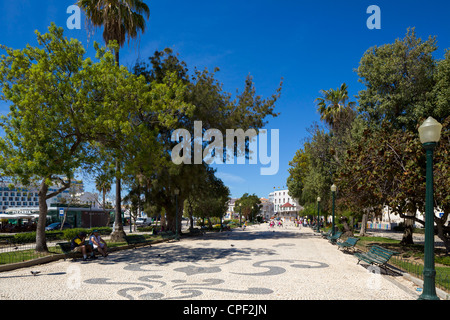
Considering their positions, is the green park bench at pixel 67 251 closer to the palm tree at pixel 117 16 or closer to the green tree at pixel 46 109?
the green tree at pixel 46 109

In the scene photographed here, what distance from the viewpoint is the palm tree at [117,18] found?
21578 mm

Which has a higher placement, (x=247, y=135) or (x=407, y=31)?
(x=407, y=31)

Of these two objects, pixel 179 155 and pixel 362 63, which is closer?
pixel 362 63

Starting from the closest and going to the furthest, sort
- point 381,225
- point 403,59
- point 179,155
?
point 403,59 → point 179,155 → point 381,225

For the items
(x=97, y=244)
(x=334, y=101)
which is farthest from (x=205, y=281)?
(x=334, y=101)

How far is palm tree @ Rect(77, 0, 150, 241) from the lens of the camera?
2158 centimetres

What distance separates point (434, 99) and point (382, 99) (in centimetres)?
251

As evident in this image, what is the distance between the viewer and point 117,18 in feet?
72.0

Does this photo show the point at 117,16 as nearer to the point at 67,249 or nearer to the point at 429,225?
the point at 67,249

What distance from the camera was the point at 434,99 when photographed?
17.8m
